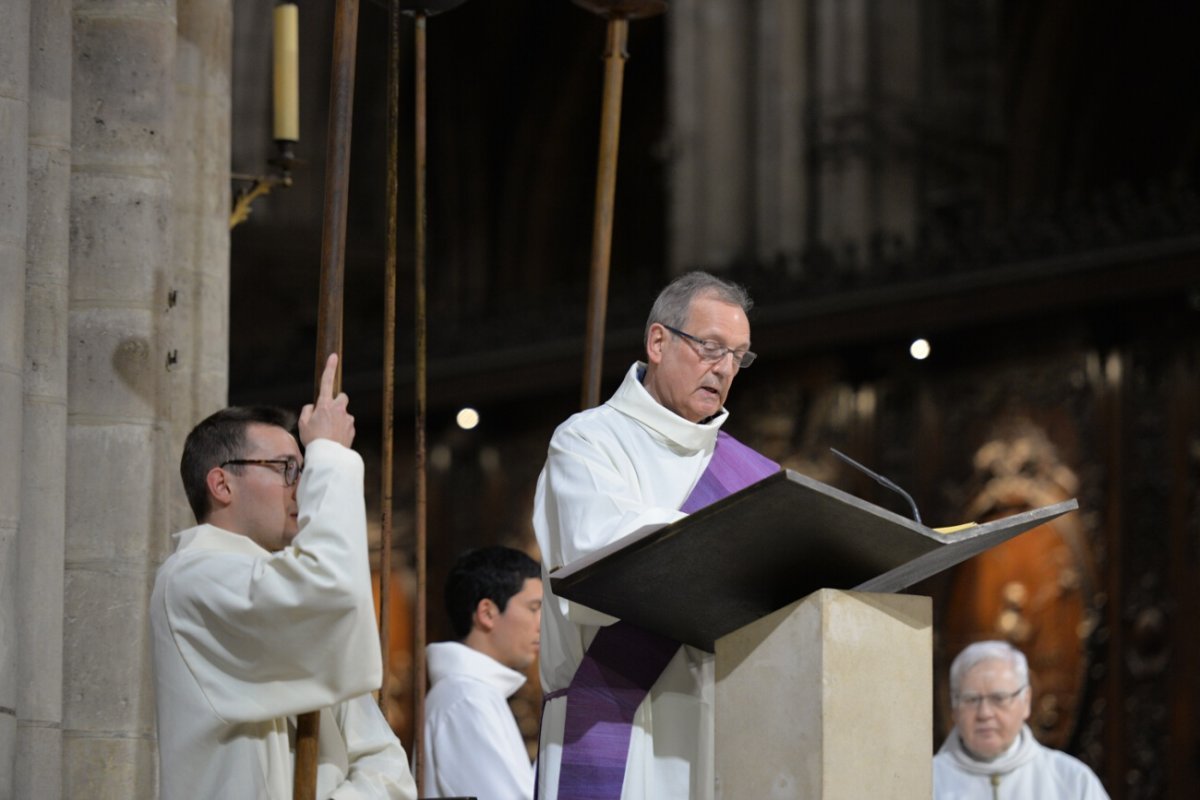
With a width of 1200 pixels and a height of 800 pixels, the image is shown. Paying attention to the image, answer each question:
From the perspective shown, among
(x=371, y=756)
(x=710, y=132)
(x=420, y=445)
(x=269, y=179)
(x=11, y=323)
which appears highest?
(x=710, y=132)

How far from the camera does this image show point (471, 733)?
213 inches

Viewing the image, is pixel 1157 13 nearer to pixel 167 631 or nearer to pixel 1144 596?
pixel 1144 596

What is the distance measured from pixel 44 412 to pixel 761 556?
1.75 metres

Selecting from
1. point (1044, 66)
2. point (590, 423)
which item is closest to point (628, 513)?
point (590, 423)

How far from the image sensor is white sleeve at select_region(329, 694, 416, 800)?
3.73 m

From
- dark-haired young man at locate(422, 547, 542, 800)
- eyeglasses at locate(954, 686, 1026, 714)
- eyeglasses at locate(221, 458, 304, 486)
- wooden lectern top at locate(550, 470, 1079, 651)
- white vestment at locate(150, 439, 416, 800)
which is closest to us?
wooden lectern top at locate(550, 470, 1079, 651)

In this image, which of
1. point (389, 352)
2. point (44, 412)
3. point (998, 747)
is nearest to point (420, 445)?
point (389, 352)

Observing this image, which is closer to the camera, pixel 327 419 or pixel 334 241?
pixel 327 419

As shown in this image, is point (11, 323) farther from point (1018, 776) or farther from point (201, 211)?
point (1018, 776)

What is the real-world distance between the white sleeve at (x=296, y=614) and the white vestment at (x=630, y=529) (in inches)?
20.1

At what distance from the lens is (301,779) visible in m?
3.52

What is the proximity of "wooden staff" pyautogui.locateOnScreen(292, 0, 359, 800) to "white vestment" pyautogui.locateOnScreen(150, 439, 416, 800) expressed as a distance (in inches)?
2.1

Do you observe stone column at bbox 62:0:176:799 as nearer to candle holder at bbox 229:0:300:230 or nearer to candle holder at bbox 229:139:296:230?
candle holder at bbox 229:0:300:230

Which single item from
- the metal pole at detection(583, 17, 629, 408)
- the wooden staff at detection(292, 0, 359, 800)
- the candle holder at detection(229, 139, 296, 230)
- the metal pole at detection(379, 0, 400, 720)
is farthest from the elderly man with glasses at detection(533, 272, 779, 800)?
the candle holder at detection(229, 139, 296, 230)
